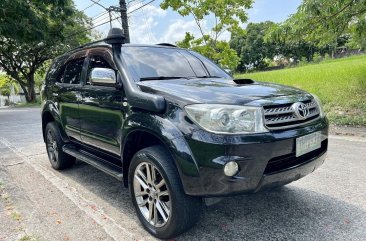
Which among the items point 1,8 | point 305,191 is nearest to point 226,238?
point 305,191

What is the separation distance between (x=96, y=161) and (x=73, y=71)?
1407 mm

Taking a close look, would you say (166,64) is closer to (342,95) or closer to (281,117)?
(281,117)

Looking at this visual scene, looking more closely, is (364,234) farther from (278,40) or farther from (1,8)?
(1,8)

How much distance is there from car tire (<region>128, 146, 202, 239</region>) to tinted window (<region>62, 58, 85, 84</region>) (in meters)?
1.84

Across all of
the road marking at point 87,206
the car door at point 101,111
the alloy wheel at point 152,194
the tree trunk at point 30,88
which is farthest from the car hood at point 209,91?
the tree trunk at point 30,88

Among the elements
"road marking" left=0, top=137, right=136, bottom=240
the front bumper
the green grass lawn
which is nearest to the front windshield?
the front bumper

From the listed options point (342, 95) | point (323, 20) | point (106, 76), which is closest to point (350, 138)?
point (342, 95)

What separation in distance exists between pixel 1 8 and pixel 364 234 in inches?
635

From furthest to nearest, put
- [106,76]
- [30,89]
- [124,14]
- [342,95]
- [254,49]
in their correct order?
[254,49], [30,89], [124,14], [342,95], [106,76]

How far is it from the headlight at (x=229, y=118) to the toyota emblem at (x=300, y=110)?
0.40 meters

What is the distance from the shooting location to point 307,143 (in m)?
2.78

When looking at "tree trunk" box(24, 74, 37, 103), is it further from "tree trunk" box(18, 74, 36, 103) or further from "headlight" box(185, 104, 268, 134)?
"headlight" box(185, 104, 268, 134)

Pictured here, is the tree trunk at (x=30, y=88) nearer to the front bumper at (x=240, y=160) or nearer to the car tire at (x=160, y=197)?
the car tire at (x=160, y=197)

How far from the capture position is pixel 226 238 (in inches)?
110
